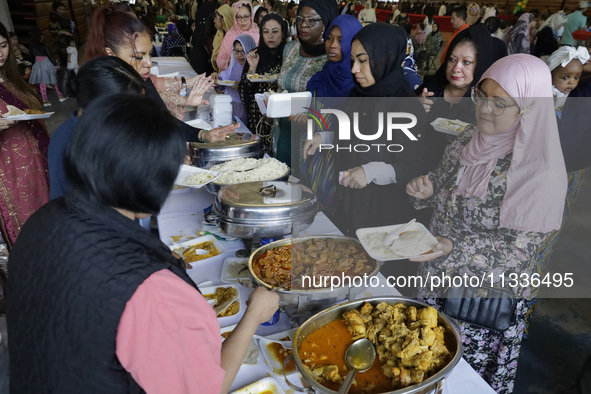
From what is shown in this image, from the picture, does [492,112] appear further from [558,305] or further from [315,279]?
[558,305]

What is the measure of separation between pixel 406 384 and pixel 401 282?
1.21 meters

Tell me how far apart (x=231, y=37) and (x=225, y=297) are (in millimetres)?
3399

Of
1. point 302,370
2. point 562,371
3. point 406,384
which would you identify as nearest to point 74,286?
point 302,370

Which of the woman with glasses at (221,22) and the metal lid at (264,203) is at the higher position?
the woman with glasses at (221,22)

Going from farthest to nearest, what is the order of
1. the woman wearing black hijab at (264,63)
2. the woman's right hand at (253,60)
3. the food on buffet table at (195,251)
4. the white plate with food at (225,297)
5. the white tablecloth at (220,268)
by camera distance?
the woman's right hand at (253,60)
the woman wearing black hijab at (264,63)
the food on buffet table at (195,251)
the white plate with food at (225,297)
the white tablecloth at (220,268)

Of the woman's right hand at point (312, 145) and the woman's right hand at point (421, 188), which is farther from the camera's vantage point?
the woman's right hand at point (312, 145)

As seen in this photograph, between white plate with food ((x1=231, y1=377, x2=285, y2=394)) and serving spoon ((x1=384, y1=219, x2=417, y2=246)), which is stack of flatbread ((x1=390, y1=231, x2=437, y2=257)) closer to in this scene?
serving spoon ((x1=384, y1=219, x2=417, y2=246))

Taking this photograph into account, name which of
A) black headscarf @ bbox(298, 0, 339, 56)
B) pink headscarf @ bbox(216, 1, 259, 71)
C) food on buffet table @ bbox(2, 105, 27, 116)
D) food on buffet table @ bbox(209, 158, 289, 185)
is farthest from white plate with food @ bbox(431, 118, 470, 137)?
pink headscarf @ bbox(216, 1, 259, 71)

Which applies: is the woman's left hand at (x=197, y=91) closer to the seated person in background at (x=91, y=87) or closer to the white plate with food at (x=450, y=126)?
the seated person in background at (x=91, y=87)

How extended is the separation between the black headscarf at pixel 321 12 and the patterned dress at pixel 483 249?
1301 mm

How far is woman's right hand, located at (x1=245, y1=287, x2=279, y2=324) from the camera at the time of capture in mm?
848

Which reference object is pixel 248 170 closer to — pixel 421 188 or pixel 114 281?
pixel 421 188

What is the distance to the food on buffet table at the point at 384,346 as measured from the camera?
835 mm

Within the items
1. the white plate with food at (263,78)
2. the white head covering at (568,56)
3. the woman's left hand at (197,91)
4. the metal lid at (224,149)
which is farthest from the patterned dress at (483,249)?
the white plate with food at (263,78)
